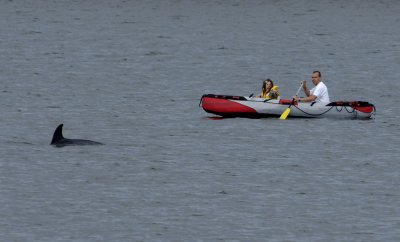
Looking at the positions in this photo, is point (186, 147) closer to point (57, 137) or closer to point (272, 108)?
point (57, 137)

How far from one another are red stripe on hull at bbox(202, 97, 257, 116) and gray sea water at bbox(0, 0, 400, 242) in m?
0.45

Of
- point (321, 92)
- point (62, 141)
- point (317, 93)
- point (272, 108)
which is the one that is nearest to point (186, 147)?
point (62, 141)

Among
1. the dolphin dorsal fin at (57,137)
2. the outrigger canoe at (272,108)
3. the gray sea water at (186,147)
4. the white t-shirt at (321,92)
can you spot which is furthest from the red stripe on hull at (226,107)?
the dolphin dorsal fin at (57,137)

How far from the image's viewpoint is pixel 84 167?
36.9 m

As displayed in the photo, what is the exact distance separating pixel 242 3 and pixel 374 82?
72062mm

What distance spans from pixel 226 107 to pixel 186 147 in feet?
20.6

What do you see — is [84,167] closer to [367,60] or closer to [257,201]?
[257,201]

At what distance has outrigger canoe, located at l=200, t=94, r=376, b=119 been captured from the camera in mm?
47469

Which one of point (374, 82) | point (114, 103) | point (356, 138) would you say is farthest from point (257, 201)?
point (374, 82)

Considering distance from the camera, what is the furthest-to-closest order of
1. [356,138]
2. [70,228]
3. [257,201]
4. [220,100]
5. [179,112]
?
[179,112]
[220,100]
[356,138]
[257,201]
[70,228]

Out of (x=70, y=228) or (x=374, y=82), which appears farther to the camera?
(x=374, y=82)

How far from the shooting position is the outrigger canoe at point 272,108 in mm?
47469

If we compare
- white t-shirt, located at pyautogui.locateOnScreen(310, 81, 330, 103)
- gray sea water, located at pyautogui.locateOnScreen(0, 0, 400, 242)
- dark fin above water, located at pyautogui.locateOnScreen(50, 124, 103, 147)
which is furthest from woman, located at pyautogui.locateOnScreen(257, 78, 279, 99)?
dark fin above water, located at pyautogui.locateOnScreen(50, 124, 103, 147)

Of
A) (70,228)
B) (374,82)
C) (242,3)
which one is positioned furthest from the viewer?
(242,3)
